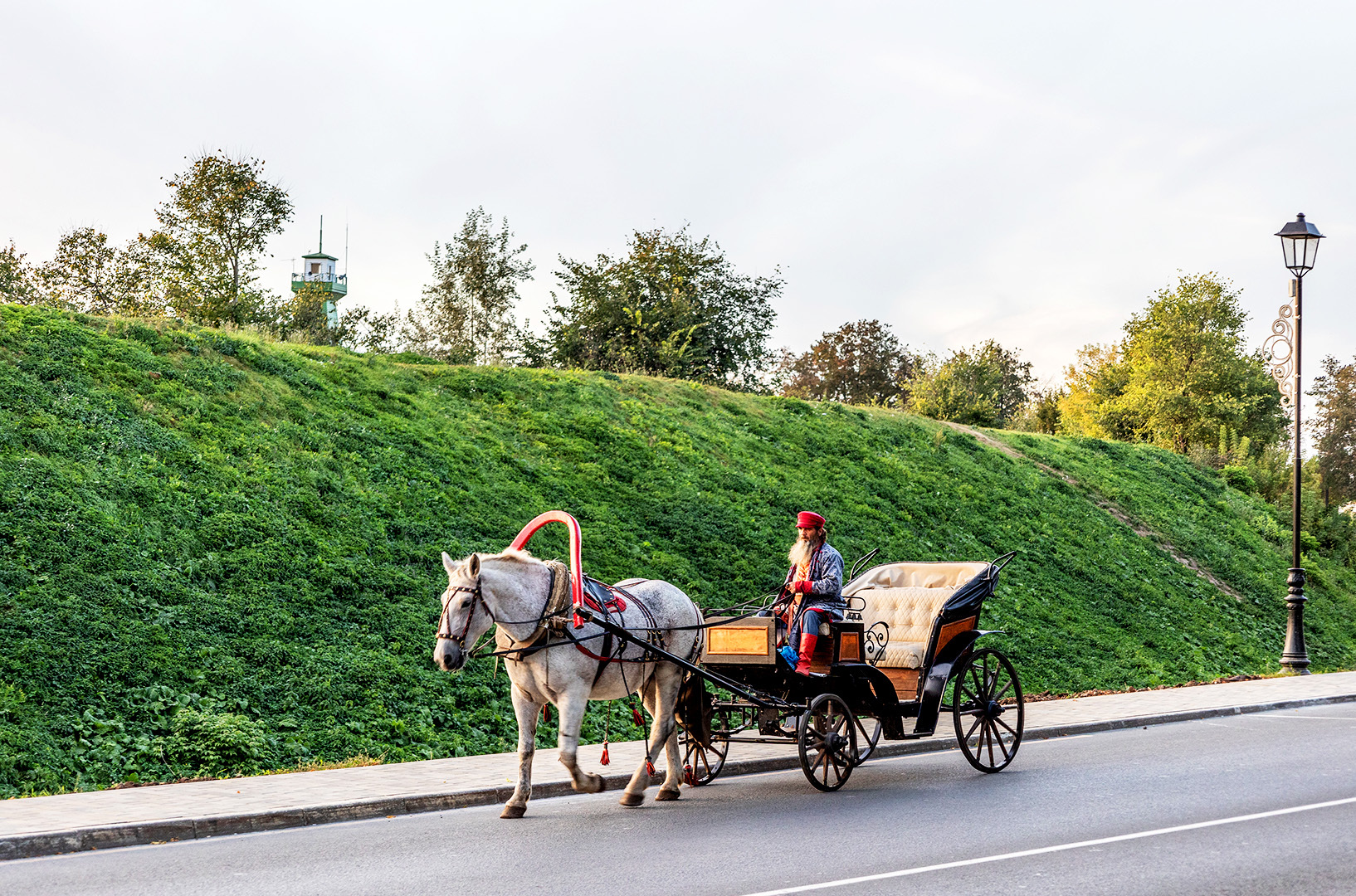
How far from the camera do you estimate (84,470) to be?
13.5m

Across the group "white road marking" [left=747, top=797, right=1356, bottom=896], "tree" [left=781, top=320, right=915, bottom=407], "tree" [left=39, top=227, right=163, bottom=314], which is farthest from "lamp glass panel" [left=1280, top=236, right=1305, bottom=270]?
"tree" [left=781, top=320, right=915, bottom=407]

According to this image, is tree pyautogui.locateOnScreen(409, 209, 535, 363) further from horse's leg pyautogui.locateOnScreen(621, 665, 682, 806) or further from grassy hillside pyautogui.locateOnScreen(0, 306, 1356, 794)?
horse's leg pyautogui.locateOnScreen(621, 665, 682, 806)

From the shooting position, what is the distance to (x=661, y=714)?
9.18 m

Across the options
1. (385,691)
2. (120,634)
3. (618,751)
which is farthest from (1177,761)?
(120,634)

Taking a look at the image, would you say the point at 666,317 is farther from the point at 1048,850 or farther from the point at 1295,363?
the point at 1048,850

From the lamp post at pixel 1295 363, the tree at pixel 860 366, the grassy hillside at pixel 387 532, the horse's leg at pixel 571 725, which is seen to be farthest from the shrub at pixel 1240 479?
the horse's leg at pixel 571 725

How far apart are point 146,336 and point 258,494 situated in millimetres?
4945

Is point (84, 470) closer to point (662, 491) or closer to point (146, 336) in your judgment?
point (146, 336)

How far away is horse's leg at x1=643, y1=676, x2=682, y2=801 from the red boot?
1118 mm

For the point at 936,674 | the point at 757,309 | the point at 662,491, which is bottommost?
the point at 936,674

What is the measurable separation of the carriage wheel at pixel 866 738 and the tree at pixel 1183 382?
115ft

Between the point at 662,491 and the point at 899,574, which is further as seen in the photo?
the point at 662,491

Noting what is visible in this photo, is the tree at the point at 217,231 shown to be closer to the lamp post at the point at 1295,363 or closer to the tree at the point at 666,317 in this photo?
the tree at the point at 666,317

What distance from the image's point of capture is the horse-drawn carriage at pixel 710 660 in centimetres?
834
